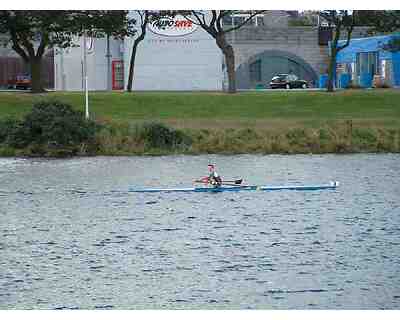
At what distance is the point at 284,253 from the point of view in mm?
12656

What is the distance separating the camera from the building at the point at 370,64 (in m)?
39.3

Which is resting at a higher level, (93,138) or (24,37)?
(24,37)

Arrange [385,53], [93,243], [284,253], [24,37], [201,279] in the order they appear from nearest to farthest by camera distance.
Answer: [201,279] < [284,253] < [93,243] < [24,37] < [385,53]

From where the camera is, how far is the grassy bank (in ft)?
88.0

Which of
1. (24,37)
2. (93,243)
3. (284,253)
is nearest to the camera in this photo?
(284,253)

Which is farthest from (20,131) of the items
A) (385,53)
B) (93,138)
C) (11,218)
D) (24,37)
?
(385,53)

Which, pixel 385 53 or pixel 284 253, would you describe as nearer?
pixel 284 253

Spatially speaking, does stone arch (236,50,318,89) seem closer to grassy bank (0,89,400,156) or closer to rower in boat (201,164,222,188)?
grassy bank (0,89,400,156)

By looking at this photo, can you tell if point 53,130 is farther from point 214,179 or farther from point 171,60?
point 171,60

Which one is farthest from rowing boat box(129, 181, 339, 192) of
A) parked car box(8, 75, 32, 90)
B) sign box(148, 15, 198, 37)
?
parked car box(8, 75, 32, 90)

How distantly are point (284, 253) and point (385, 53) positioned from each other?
1123 inches

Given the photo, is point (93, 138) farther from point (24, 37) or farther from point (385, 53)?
point (385, 53)

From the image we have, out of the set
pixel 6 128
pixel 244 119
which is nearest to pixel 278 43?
pixel 244 119

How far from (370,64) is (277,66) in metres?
9.85
